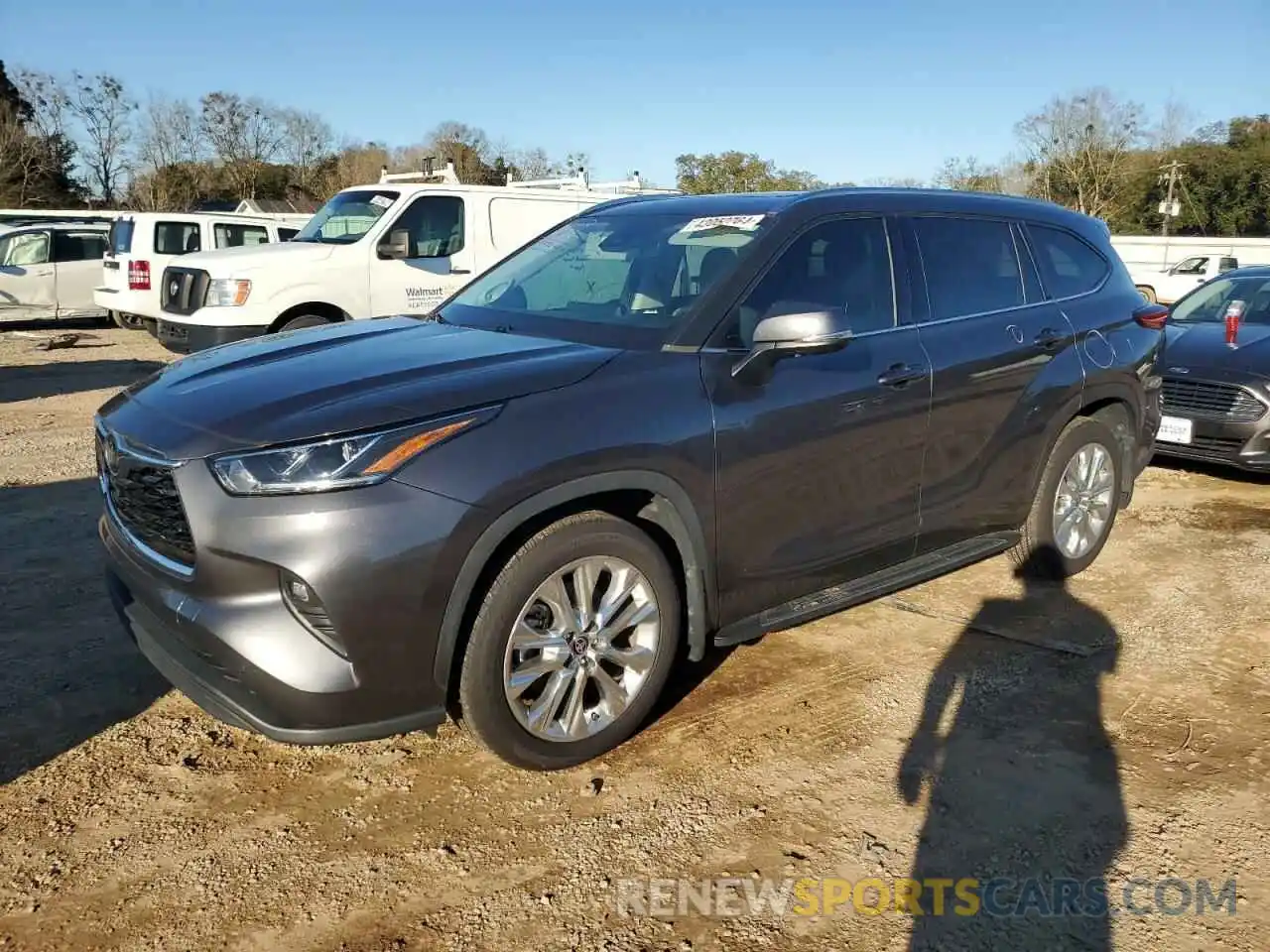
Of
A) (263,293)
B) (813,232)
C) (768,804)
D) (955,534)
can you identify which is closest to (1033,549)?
(955,534)

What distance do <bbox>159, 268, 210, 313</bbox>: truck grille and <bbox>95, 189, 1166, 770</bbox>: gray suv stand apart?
230 inches

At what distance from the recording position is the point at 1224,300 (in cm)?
823

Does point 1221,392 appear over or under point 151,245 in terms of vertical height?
under

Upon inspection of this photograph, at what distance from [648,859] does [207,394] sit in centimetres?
196

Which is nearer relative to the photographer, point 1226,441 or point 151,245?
point 1226,441

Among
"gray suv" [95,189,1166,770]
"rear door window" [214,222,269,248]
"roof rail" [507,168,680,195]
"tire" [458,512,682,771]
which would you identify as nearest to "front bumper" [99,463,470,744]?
"gray suv" [95,189,1166,770]

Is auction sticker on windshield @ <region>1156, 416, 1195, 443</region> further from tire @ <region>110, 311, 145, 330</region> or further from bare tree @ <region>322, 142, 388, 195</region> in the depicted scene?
bare tree @ <region>322, 142, 388, 195</region>

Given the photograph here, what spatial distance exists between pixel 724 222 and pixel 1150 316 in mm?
2720

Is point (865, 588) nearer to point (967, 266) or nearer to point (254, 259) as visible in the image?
point (967, 266)

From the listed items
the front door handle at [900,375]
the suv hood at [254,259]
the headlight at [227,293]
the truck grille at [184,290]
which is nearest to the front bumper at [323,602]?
the front door handle at [900,375]

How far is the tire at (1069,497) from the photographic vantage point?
4.78 m

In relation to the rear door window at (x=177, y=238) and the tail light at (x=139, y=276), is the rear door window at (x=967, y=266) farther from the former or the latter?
the rear door window at (x=177, y=238)

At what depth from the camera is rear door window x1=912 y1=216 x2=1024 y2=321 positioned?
424cm

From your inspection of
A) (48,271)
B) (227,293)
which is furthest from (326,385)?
(48,271)
